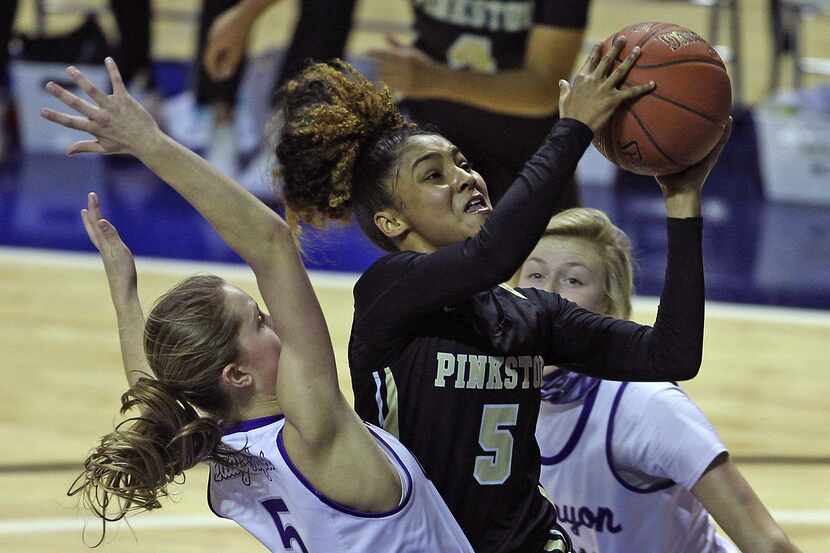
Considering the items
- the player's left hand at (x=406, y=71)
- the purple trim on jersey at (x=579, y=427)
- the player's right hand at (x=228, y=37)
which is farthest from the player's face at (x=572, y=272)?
the player's right hand at (x=228, y=37)

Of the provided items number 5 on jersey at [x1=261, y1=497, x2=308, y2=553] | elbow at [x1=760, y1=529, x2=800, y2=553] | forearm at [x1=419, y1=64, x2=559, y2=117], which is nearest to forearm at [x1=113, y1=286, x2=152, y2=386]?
number 5 on jersey at [x1=261, y1=497, x2=308, y2=553]

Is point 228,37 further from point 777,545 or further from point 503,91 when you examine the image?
point 777,545

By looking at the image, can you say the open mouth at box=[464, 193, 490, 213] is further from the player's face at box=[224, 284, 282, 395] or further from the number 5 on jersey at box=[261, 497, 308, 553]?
the number 5 on jersey at box=[261, 497, 308, 553]

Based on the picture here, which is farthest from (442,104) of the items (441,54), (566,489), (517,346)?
(517,346)

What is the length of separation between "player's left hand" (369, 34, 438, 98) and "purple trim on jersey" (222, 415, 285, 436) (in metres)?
2.25

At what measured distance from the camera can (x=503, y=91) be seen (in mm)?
4332

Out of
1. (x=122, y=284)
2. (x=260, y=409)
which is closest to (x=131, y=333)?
(x=122, y=284)

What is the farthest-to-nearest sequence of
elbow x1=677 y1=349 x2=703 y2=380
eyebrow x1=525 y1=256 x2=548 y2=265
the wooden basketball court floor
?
the wooden basketball court floor < eyebrow x1=525 y1=256 x2=548 y2=265 < elbow x1=677 y1=349 x2=703 y2=380

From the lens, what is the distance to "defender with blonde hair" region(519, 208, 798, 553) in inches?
101

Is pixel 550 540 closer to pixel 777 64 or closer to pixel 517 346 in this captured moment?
pixel 517 346

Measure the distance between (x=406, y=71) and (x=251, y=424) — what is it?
7.67ft

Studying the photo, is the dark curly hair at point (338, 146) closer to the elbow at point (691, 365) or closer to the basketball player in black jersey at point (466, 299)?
the basketball player in black jersey at point (466, 299)

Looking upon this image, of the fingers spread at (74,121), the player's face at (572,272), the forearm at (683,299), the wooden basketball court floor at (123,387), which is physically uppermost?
the fingers spread at (74,121)

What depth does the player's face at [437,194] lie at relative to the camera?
2275 mm
